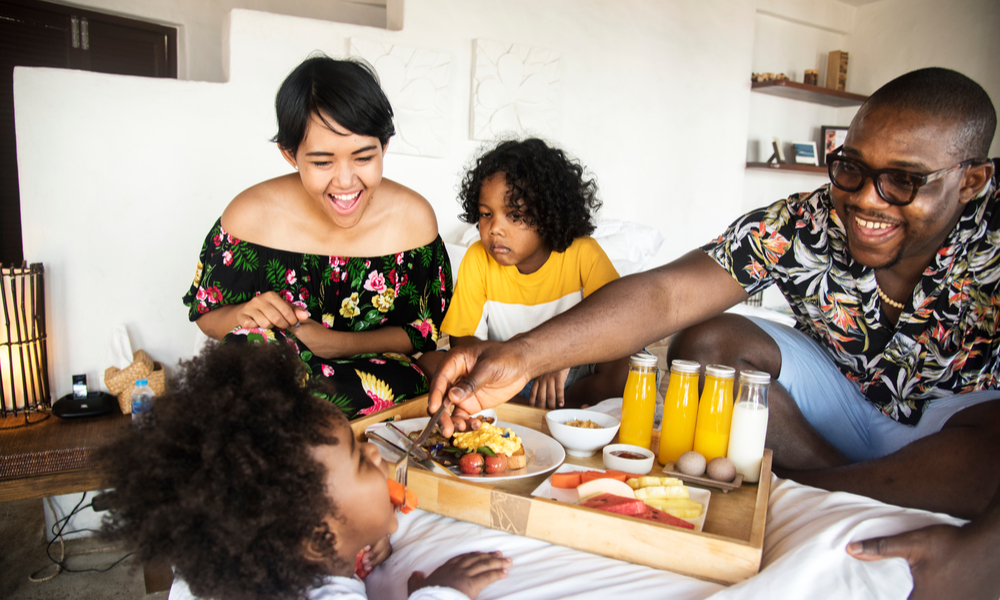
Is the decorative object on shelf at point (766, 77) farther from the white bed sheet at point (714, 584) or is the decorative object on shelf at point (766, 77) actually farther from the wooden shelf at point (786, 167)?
the white bed sheet at point (714, 584)

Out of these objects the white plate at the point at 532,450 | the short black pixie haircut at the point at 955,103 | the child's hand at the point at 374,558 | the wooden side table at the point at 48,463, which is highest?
the short black pixie haircut at the point at 955,103

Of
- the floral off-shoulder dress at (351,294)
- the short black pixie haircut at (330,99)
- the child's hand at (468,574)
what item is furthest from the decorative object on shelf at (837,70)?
the child's hand at (468,574)

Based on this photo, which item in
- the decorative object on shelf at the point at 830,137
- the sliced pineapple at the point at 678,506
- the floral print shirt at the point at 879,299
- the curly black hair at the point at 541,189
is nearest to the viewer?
the sliced pineapple at the point at 678,506

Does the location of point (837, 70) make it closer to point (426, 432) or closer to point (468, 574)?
point (426, 432)

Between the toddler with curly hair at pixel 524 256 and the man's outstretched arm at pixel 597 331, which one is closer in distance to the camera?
the man's outstretched arm at pixel 597 331

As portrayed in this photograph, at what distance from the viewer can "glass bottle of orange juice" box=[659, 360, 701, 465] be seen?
1.34 metres

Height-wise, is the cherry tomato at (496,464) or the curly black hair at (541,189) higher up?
the curly black hair at (541,189)

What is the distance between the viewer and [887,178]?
140cm


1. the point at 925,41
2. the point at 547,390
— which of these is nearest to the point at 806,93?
the point at 925,41

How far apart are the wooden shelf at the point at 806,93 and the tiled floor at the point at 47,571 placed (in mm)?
4960

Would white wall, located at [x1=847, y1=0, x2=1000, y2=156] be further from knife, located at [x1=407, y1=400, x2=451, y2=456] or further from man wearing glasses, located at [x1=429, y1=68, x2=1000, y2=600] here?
knife, located at [x1=407, y1=400, x2=451, y2=456]

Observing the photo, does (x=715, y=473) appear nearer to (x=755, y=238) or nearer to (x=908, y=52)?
(x=755, y=238)

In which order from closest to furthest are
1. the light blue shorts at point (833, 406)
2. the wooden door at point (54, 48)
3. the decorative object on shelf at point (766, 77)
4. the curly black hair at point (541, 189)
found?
the light blue shorts at point (833, 406) < the curly black hair at point (541, 189) < the wooden door at point (54, 48) < the decorative object on shelf at point (766, 77)

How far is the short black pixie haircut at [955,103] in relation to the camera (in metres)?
1.36
